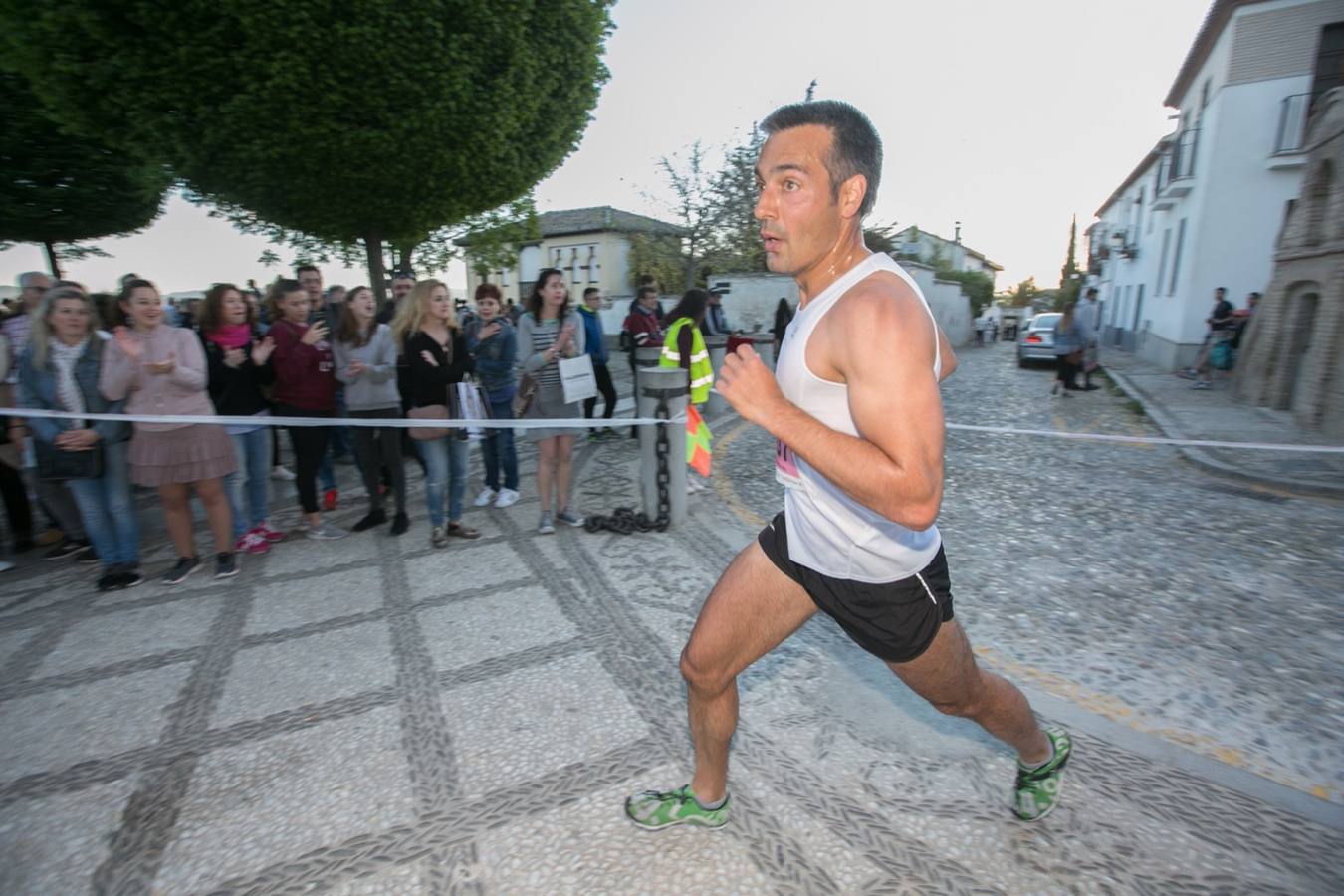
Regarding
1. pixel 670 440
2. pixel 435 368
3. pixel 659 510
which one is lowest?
pixel 659 510

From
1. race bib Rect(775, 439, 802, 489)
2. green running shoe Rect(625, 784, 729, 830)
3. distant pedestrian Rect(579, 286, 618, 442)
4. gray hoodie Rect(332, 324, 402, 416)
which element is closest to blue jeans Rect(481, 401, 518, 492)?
gray hoodie Rect(332, 324, 402, 416)

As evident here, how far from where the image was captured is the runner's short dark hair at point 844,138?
64.5 inches

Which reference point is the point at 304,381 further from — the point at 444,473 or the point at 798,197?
the point at 798,197

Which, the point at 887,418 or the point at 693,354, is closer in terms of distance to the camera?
the point at 887,418

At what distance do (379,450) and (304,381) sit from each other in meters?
0.78

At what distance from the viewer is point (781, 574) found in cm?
190

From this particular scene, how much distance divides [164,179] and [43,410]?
549 inches

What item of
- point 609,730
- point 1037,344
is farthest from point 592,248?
point 609,730

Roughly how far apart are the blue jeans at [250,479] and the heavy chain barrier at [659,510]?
2.54m

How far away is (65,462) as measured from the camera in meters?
4.12

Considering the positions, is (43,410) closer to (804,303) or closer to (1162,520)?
(804,303)

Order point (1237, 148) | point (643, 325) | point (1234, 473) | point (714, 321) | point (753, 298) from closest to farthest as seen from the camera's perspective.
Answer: point (1234, 473)
point (643, 325)
point (714, 321)
point (1237, 148)
point (753, 298)

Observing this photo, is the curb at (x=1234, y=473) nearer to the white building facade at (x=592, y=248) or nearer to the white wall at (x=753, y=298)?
the white wall at (x=753, y=298)

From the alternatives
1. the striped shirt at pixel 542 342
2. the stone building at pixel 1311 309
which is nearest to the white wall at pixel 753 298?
the stone building at pixel 1311 309
